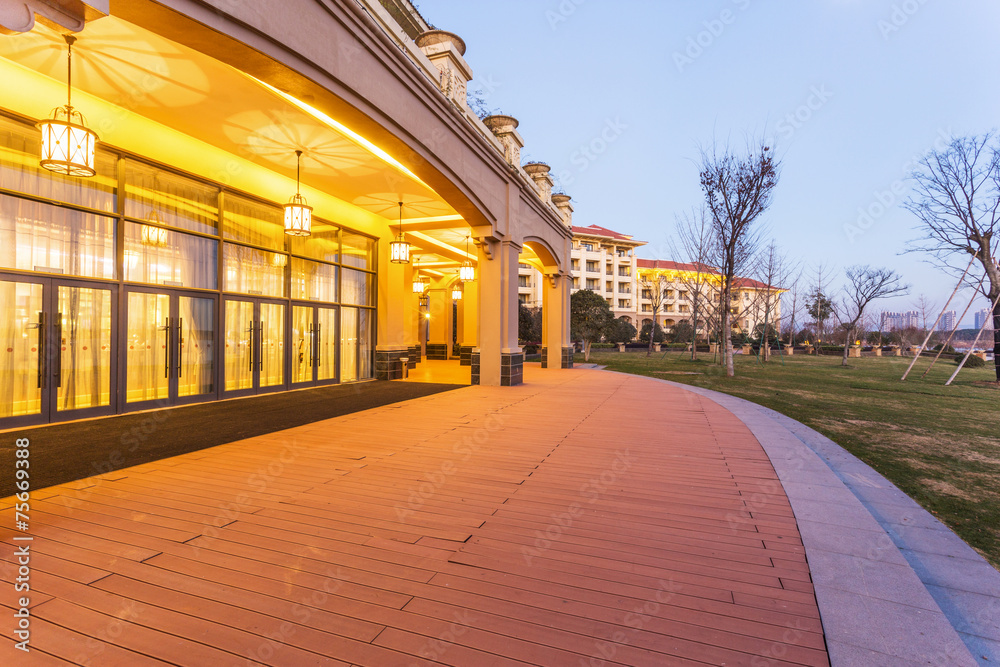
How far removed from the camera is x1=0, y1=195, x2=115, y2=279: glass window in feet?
18.5

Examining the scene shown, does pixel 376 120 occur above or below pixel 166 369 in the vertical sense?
above

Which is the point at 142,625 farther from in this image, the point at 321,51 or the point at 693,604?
the point at 321,51

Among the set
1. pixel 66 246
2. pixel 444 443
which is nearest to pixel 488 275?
pixel 444 443

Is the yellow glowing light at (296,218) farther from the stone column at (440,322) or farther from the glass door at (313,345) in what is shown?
the stone column at (440,322)

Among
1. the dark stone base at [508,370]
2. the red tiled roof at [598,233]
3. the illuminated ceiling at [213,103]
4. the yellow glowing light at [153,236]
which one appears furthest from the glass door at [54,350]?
the red tiled roof at [598,233]

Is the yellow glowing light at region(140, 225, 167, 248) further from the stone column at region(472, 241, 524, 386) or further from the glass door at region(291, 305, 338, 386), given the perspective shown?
the stone column at region(472, 241, 524, 386)

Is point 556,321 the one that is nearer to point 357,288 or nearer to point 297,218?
point 357,288

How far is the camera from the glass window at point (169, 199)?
6.91m

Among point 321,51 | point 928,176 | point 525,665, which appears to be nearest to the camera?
point 525,665

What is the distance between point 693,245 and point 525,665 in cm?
2116

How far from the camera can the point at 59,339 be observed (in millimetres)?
6023

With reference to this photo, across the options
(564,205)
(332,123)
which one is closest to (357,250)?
(332,123)

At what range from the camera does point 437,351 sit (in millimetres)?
21250

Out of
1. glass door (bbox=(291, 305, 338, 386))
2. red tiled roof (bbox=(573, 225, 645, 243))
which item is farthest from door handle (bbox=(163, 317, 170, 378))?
red tiled roof (bbox=(573, 225, 645, 243))
